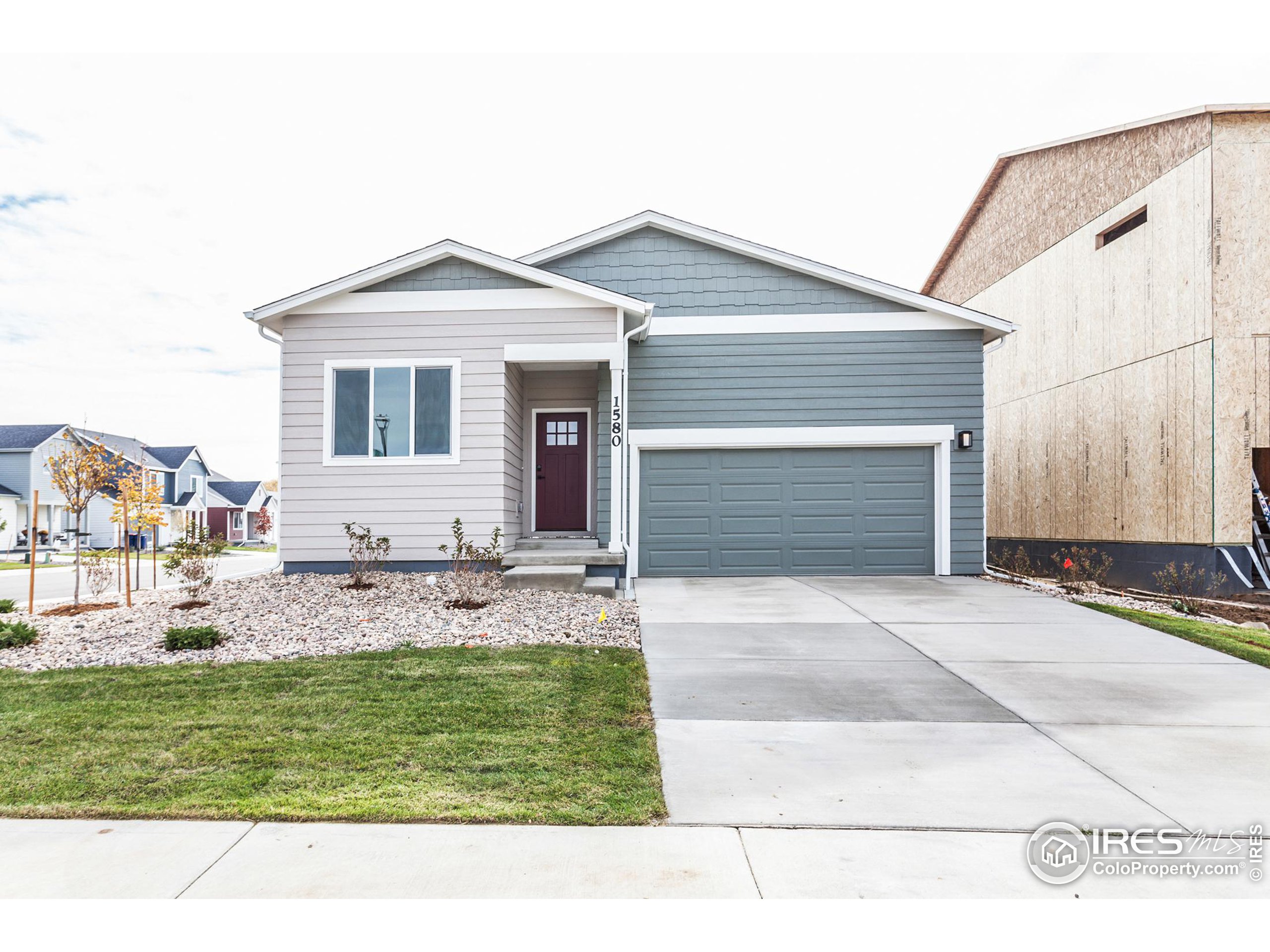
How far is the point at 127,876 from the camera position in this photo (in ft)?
7.95

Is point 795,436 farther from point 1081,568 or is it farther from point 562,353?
point 1081,568

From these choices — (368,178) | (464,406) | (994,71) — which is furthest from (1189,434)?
(368,178)

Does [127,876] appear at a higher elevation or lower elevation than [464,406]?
lower

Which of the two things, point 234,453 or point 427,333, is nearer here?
point 427,333

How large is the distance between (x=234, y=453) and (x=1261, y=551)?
62021 millimetres

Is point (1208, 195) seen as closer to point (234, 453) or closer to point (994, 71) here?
point (994, 71)

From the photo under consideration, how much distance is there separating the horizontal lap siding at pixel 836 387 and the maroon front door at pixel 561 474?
45.8 inches

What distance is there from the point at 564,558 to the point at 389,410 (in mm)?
3083

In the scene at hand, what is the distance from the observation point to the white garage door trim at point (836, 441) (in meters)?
10.7

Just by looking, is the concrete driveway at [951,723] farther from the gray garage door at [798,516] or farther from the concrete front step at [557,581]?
the gray garage door at [798,516]

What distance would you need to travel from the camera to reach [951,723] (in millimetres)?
4102

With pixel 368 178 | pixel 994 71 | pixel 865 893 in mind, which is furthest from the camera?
pixel 368 178

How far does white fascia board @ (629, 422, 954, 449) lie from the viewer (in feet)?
35.0

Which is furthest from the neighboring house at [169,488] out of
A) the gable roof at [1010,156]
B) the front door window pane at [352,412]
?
the gable roof at [1010,156]
